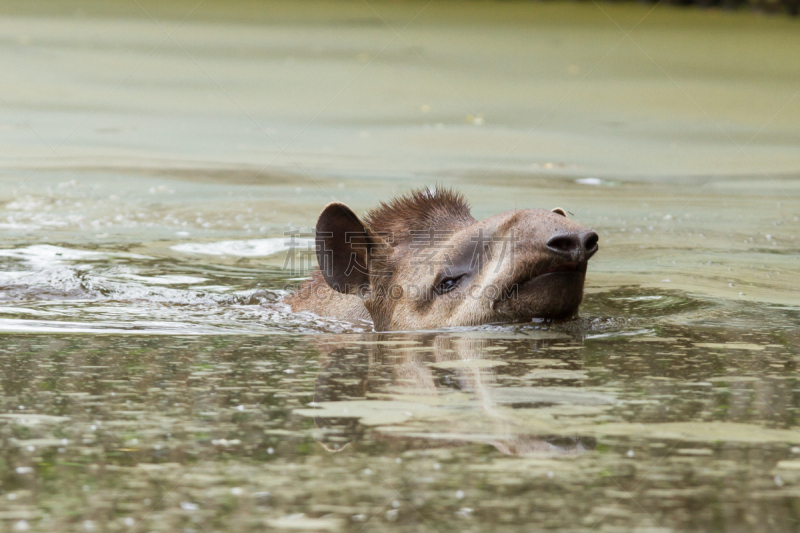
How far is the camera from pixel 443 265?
6.05 m

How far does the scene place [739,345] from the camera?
18.2ft

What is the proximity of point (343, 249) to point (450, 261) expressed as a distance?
718mm

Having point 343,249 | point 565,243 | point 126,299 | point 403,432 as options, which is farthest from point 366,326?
point 403,432

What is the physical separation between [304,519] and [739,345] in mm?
3077

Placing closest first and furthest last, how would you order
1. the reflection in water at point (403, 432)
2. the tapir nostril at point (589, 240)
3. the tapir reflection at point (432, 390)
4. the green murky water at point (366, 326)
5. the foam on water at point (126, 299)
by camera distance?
the reflection in water at point (403, 432) < the green murky water at point (366, 326) < the tapir reflection at point (432, 390) < the tapir nostril at point (589, 240) < the foam on water at point (126, 299)

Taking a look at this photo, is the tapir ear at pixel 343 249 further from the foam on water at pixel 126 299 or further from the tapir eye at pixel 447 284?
the tapir eye at pixel 447 284

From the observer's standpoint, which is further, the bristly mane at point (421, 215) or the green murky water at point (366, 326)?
the bristly mane at point (421, 215)

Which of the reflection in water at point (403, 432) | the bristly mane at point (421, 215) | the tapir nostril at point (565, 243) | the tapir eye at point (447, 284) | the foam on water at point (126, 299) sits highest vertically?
the bristly mane at point (421, 215)

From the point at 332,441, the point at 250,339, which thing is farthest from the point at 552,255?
the point at 332,441

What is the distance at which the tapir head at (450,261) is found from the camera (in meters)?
5.52

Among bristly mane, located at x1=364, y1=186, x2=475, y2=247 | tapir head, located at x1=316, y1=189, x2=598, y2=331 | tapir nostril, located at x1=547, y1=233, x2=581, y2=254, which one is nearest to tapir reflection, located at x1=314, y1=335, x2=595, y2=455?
tapir head, located at x1=316, y1=189, x2=598, y2=331

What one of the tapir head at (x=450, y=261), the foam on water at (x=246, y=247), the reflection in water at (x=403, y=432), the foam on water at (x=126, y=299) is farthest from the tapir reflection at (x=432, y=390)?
the foam on water at (x=246, y=247)

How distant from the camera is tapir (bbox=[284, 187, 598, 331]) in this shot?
553 cm

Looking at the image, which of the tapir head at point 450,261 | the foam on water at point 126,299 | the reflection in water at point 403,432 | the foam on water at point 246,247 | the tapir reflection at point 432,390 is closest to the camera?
the reflection in water at point 403,432
